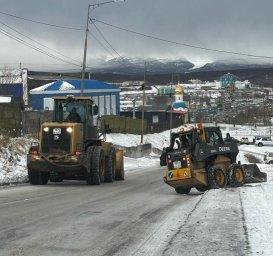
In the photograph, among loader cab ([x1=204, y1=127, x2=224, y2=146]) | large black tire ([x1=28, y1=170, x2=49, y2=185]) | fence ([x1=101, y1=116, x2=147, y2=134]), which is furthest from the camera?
fence ([x1=101, y1=116, x2=147, y2=134])

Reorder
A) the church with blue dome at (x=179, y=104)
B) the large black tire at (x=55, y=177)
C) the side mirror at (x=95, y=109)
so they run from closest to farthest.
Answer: the large black tire at (x=55, y=177)
the side mirror at (x=95, y=109)
the church with blue dome at (x=179, y=104)

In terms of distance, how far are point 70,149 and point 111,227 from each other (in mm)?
11737

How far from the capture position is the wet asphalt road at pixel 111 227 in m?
7.95

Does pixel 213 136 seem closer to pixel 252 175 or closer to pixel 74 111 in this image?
pixel 252 175

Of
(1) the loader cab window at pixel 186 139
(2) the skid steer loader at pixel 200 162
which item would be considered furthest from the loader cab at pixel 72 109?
(1) the loader cab window at pixel 186 139

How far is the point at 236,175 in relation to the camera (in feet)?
63.6

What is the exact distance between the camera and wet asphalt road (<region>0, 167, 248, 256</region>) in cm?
795

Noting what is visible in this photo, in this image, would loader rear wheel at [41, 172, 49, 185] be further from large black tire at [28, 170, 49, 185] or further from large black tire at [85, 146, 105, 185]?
large black tire at [85, 146, 105, 185]

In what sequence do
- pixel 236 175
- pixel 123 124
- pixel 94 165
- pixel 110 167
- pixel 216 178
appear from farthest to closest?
pixel 123 124 < pixel 110 167 < pixel 94 165 < pixel 236 175 < pixel 216 178

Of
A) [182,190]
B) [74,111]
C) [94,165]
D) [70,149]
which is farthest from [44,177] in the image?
[182,190]

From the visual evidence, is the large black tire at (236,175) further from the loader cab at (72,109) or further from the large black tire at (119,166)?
the large black tire at (119,166)

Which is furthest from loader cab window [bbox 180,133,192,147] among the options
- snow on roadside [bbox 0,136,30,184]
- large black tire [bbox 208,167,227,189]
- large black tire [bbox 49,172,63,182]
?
snow on roadside [bbox 0,136,30,184]

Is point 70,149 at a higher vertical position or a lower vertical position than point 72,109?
lower

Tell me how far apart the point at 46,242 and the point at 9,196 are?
27.3ft
